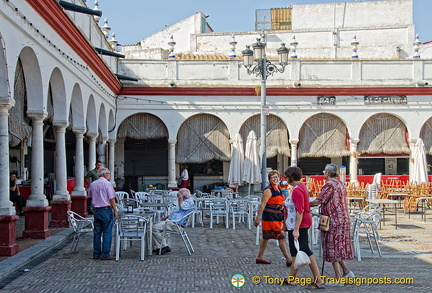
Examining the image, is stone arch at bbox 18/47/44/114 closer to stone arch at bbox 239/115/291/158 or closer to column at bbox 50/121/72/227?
column at bbox 50/121/72/227

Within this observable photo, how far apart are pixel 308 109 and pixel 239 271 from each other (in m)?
14.4

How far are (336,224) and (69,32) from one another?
7.97m

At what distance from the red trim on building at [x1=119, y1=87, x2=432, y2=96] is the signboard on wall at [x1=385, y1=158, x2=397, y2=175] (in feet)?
10.7

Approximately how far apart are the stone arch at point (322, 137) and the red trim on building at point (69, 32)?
8331mm

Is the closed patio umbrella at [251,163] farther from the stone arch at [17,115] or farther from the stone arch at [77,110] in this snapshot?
the stone arch at [17,115]

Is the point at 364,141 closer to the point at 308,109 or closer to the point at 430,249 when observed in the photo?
the point at 308,109

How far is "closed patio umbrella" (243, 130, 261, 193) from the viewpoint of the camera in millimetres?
19266

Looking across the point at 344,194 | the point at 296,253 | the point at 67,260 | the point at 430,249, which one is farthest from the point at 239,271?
the point at 430,249

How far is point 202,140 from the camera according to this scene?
21.6m

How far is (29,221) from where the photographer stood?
1039 centimetres

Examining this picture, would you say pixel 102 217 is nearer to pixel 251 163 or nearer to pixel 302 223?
pixel 302 223

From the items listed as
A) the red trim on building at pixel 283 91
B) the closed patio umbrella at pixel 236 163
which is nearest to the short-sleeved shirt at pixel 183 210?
the closed patio umbrella at pixel 236 163

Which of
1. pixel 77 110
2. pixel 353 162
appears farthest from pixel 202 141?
pixel 77 110

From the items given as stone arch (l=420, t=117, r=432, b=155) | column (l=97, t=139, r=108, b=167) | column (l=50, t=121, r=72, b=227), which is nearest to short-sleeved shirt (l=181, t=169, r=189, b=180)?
column (l=97, t=139, r=108, b=167)
